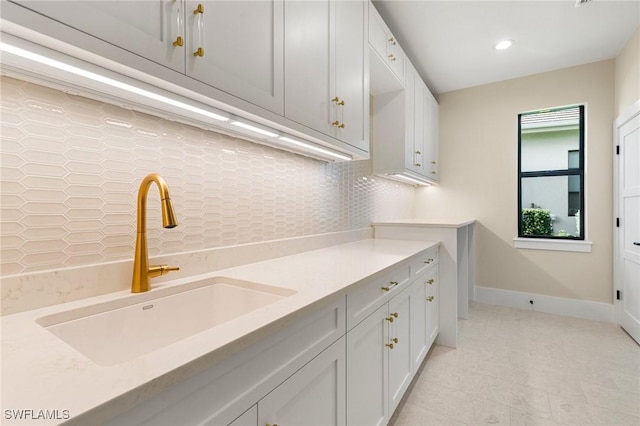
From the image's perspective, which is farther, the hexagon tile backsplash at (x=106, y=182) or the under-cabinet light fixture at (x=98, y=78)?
the hexagon tile backsplash at (x=106, y=182)

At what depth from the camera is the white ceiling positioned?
2.24 meters

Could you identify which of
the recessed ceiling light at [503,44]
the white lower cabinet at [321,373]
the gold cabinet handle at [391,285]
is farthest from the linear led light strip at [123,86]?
the recessed ceiling light at [503,44]

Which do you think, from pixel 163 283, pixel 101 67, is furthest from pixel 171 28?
pixel 163 283

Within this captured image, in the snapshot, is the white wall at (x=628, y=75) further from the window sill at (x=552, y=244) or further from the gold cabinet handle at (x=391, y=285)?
the gold cabinet handle at (x=391, y=285)

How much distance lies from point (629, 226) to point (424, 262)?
A: 2.16m

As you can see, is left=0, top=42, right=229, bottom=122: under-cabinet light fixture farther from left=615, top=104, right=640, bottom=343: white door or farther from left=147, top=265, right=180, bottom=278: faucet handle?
left=615, top=104, right=640, bottom=343: white door

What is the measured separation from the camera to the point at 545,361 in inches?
88.5

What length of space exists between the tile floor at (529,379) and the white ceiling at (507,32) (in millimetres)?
2684

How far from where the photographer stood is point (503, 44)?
274 centimetres

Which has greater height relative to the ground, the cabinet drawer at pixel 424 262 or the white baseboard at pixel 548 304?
the cabinet drawer at pixel 424 262

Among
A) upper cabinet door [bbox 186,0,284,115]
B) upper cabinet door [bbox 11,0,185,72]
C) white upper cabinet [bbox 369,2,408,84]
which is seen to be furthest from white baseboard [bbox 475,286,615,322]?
upper cabinet door [bbox 11,0,185,72]

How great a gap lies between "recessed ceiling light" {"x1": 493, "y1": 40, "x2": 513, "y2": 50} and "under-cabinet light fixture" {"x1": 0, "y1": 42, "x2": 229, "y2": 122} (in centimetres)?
290

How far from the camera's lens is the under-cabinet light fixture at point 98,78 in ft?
2.11

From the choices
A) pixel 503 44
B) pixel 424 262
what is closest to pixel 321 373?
pixel 424 262
